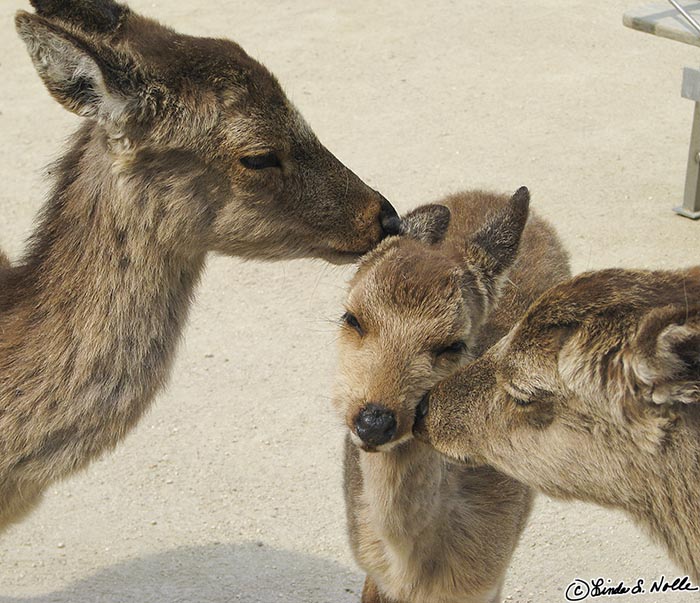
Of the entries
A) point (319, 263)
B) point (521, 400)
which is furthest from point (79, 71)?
point (319, 263)

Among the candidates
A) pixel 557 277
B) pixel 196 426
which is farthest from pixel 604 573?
pixel 196 426

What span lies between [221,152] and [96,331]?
80cm

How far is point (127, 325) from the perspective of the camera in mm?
4250

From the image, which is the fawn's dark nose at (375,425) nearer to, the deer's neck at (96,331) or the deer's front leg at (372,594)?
the deer's neck at (96,331)

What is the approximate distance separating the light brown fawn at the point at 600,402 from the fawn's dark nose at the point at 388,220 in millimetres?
615

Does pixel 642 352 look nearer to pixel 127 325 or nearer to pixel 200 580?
pixel 127 325

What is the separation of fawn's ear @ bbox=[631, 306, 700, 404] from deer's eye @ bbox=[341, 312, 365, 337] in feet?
3.72

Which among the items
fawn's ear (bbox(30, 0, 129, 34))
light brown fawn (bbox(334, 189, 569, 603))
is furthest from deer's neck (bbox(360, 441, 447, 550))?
fawn's ear (bbox(30, 0, 129, 34))

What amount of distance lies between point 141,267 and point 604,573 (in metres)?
2.85

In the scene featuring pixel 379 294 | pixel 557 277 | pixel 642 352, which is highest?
pixel 642 352

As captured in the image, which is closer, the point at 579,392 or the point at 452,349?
the point at 579,392

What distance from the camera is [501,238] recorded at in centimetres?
466

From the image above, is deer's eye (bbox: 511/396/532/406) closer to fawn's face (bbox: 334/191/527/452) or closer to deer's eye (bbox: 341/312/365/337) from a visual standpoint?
fawn's face (bbox: 334/191/527/452)

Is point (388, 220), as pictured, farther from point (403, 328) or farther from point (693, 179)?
point (693, 179)
